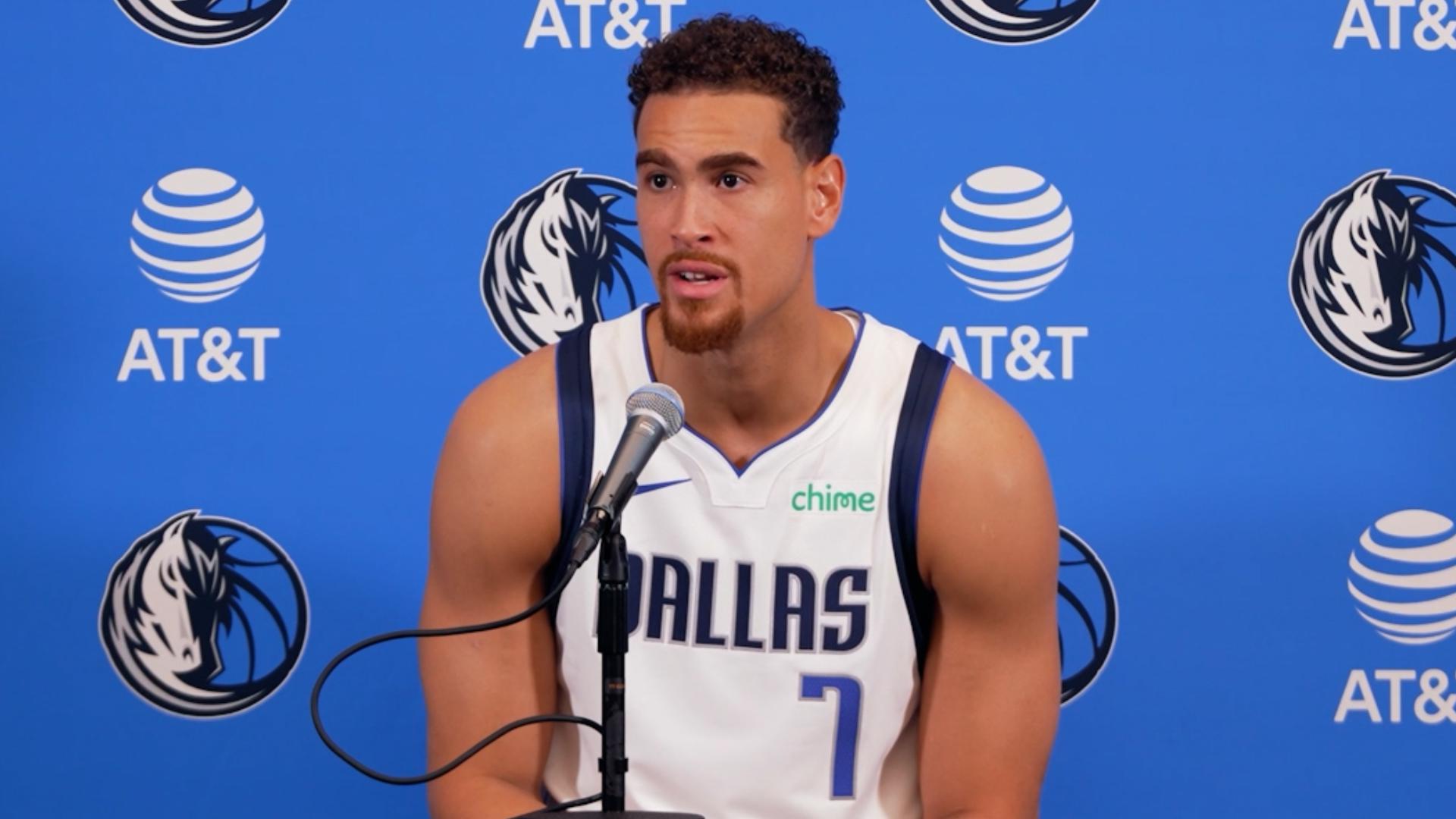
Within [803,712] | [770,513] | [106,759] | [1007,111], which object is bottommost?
[106,759]

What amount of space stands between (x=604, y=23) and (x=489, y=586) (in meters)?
0.76

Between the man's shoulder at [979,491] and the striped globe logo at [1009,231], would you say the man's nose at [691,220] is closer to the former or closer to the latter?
the man's shoulder at [979,491]

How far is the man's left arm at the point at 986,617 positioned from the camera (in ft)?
5.39

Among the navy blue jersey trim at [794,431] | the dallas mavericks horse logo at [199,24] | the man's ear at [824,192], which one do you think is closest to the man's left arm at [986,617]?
the navy blue jersey trim at [794,431]

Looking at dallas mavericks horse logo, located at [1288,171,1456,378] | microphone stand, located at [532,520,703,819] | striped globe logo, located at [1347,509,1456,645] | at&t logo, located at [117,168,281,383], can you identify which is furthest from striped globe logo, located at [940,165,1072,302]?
microphone stand, located at [532,520,703,819]

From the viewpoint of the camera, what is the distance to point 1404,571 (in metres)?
2.08

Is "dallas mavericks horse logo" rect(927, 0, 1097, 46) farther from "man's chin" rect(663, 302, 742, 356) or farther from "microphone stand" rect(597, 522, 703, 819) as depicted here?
"microphone stand" rect(597, 522, 703, 819)

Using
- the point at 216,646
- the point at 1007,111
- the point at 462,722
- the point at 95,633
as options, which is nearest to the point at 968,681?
the point at 462,722

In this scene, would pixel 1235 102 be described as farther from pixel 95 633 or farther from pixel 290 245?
pixel 95 633

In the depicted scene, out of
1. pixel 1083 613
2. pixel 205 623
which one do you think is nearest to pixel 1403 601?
pixel 1083 613

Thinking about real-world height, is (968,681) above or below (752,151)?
below

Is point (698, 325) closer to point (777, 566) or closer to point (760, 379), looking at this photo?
point (760, 379)

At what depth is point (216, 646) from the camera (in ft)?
6.93

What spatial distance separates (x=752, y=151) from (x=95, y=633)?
1.07 meters
